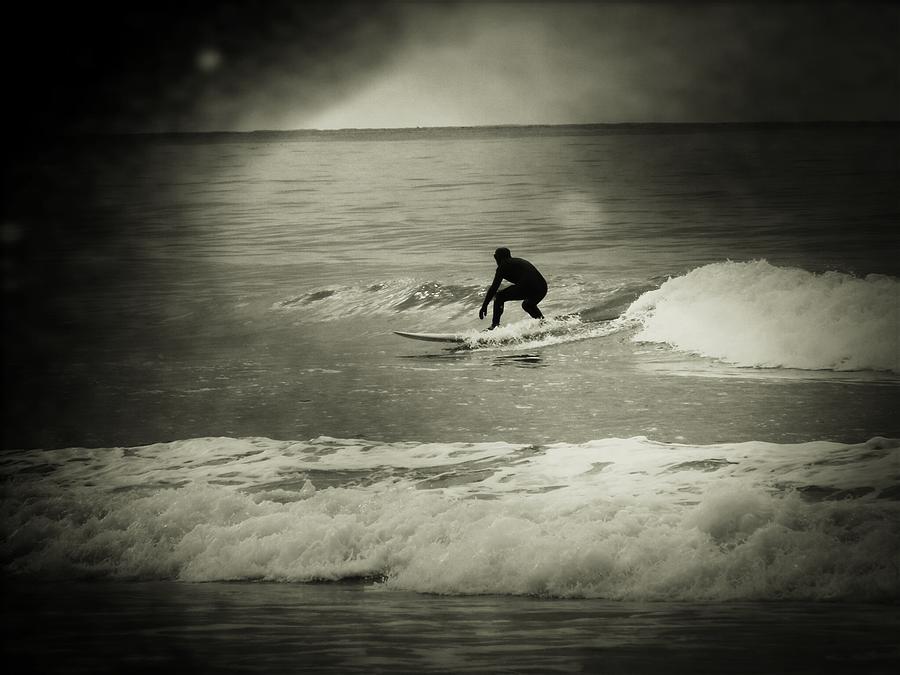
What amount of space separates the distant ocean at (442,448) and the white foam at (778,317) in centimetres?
3

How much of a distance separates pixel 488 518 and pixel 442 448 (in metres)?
1.19

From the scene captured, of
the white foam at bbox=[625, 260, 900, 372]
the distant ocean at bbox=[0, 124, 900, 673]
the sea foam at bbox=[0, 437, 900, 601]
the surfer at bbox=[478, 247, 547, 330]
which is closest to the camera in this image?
the distant ocean at bbox=[0, 124, 900, 673]

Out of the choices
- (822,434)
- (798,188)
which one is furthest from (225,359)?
(798,188)

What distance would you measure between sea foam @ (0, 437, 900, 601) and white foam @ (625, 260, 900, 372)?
80.3 inches

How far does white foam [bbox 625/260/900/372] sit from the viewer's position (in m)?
5.62

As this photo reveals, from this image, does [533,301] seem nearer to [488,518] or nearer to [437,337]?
[437,337]

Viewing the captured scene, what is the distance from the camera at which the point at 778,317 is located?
6.41 m

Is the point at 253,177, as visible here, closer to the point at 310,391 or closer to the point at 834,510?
the point at 310,391

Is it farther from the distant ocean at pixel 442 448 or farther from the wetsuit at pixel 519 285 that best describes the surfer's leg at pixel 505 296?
the distant ocean at pixel 442 448

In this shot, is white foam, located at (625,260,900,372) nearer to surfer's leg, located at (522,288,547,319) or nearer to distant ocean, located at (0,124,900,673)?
distant ocean, located at (0,124,900,673)

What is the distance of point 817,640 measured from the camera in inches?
77.5

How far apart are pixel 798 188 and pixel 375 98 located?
9550 millimetres

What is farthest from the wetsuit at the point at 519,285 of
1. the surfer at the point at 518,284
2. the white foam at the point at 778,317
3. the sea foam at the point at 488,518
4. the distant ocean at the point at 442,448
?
the sea foam at the point at 488,518

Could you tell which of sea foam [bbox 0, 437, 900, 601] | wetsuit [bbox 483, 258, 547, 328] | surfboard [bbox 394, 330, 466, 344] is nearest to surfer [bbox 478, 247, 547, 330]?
wetsuit [bbox 483, 258, 547, 328]
